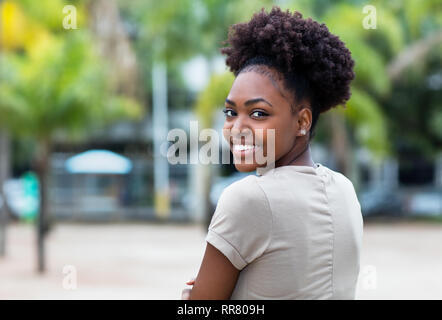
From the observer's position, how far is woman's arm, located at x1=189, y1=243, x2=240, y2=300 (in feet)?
4.58

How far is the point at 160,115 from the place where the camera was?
2534 cm

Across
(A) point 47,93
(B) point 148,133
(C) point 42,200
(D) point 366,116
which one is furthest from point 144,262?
(B) point 148,133

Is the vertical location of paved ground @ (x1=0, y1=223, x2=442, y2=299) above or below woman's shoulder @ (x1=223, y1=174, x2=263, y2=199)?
below

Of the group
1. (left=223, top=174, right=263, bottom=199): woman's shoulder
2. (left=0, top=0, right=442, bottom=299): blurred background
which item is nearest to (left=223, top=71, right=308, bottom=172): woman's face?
(left=223, top=174, right=263, bottom=199): woman's shoulder

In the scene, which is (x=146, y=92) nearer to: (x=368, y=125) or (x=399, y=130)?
(x=399, y=130)

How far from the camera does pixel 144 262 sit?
1116cm

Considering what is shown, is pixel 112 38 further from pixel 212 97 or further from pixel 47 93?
pixel 47 93

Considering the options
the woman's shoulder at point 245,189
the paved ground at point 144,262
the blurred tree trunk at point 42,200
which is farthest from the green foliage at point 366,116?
the woman's shoulder at point 245,189

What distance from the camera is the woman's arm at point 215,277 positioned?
140 cm

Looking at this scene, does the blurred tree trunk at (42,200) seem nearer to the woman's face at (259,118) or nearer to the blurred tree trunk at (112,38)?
the blurred tree trunk at (112,38)

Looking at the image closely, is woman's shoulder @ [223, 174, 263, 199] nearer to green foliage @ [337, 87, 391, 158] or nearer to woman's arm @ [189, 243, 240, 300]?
woman's arm @ [189, 243, 240, 300]

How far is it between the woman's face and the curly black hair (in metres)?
0.04

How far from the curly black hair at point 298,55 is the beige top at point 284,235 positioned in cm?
24
